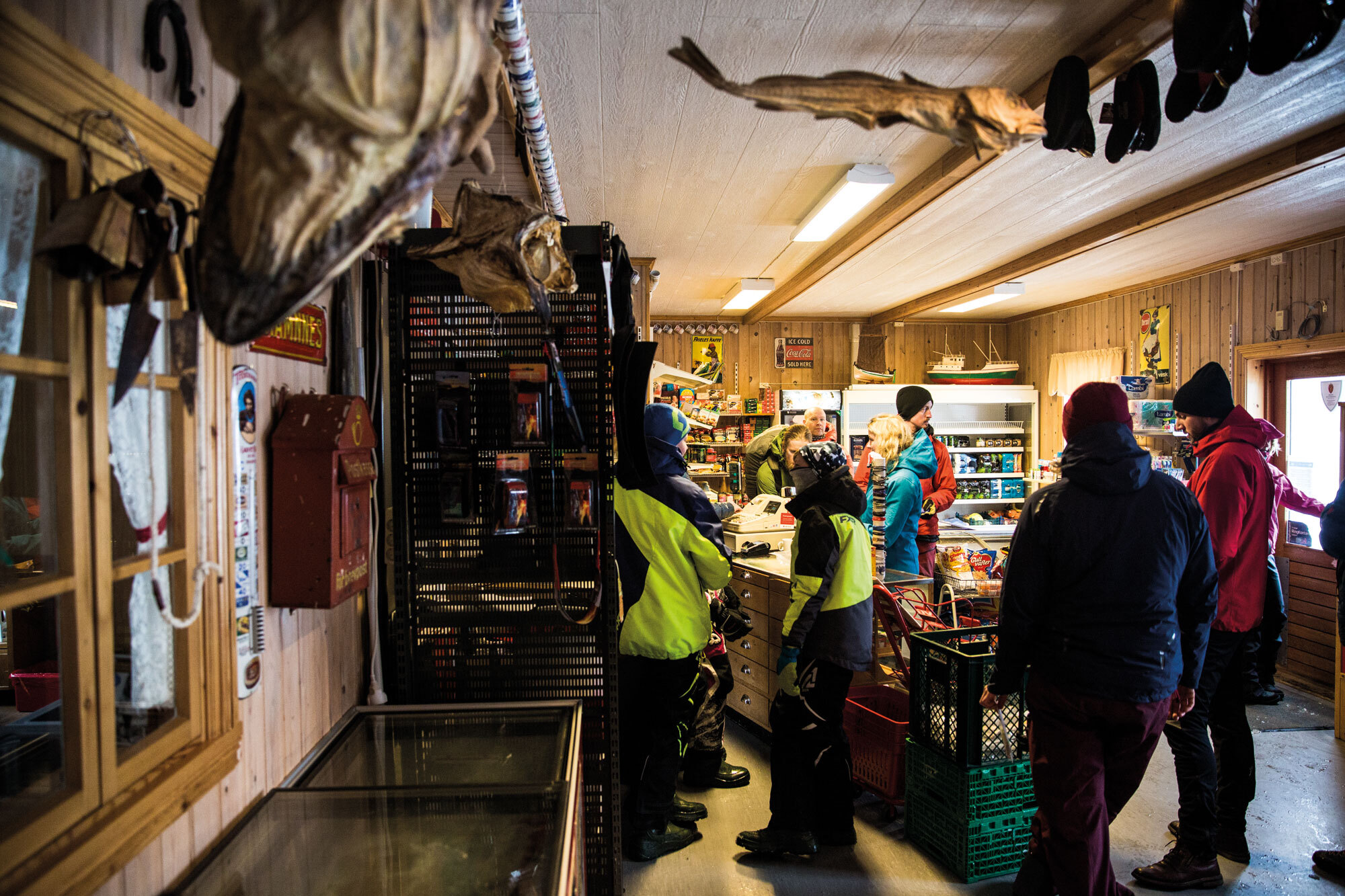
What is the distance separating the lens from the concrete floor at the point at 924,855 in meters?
2.83

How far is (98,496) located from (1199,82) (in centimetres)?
296

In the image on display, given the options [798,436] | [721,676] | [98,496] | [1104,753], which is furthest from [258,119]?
[798,436]

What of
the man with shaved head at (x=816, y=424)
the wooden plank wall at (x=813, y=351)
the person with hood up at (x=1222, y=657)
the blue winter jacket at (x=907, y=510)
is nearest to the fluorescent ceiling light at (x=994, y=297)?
the wooden plank wall at (x=813, y=351)

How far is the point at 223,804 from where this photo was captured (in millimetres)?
1405

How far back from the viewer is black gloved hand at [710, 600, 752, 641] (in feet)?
10.7

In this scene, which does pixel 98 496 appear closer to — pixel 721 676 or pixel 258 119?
pixel 258 119

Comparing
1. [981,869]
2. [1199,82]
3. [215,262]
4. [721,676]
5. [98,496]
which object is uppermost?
[1199,82]

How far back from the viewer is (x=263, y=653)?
5.16 ft

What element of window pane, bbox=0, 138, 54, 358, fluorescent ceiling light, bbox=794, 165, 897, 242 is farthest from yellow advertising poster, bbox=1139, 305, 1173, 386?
window pane, bbox=0, 138, 54, 358

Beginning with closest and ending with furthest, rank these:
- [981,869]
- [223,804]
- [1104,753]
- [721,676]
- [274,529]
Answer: [223,804], [274,529], [1104,753], [981,869], [721,676]

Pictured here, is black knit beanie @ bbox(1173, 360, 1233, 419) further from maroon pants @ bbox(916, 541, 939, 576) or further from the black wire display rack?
the black wire display rack

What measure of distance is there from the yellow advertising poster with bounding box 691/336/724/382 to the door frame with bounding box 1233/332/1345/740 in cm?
488

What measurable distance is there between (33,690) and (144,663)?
1613 mm

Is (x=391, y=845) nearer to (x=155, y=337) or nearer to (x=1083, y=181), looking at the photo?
(x=155, y=337)
